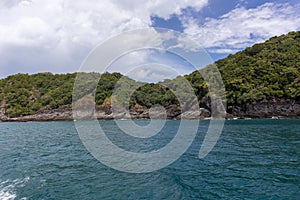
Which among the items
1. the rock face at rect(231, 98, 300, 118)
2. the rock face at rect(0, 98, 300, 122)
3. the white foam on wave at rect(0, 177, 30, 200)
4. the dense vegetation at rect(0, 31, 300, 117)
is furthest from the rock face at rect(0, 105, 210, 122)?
the white foam on wave at rect(0, 177, 30, 200)

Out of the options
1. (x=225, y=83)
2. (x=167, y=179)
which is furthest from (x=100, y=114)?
(x=167, y=179)

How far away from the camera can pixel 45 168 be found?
16.0 m

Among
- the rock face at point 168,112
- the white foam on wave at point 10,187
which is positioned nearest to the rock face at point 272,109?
the rock face at point 168,112

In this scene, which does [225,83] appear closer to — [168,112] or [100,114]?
[168,112]

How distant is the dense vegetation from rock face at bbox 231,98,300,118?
177 cm

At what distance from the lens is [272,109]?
79.0 metres

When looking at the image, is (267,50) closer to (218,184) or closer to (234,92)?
(234,92)

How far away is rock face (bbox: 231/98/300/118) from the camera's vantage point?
75875 millimetres

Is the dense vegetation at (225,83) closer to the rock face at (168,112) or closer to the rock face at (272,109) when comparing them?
the rock face at (272,109)

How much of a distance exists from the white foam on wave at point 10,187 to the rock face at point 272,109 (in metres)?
80.5

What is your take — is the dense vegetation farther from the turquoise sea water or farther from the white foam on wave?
the white foam on wave

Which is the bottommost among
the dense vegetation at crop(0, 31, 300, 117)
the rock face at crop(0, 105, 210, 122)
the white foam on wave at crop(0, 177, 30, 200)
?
the white foam on wave at crop(0, 177, 30, 200)

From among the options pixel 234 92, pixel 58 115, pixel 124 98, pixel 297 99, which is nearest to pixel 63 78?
pixel 58 115

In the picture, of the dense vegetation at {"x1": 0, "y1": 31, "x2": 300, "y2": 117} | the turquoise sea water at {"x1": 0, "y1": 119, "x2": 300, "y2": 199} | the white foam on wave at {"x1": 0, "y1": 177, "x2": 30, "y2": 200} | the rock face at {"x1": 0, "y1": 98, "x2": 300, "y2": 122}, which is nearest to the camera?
the turquoise sea water at {"x1": 0, "y1": 119, "x2": 300, "y2": 199}
